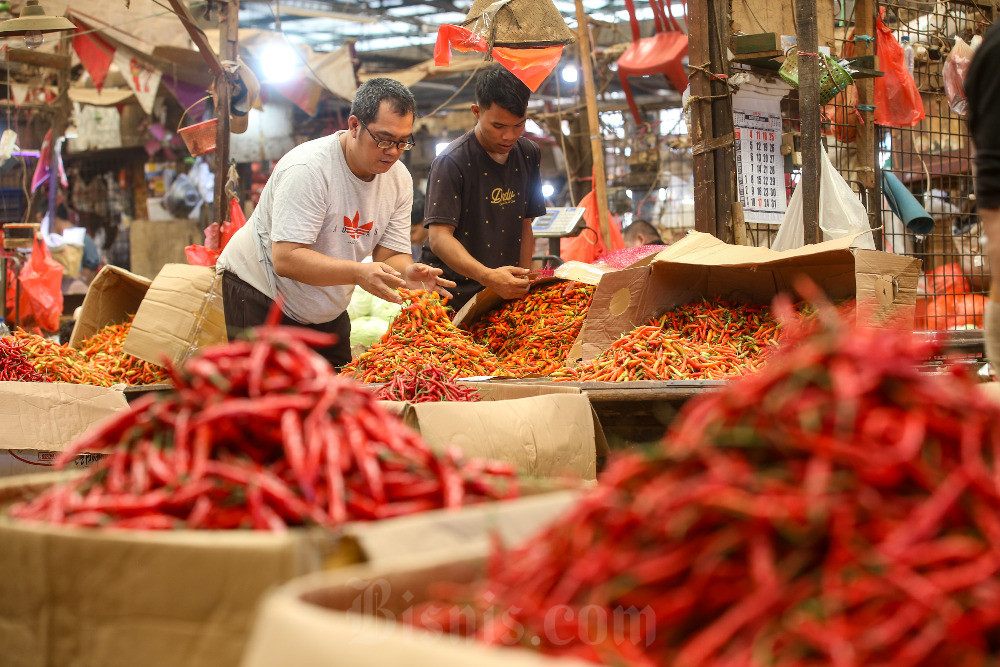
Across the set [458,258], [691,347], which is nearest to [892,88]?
[691,347]

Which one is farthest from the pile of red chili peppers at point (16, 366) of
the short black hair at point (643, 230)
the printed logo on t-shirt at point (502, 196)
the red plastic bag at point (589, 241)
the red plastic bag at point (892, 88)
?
the short black hair at point (643, 230)

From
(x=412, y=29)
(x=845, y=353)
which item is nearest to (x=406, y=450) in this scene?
(x=845, y=353)

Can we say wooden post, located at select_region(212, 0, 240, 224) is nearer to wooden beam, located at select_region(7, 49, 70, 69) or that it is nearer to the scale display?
the scale display

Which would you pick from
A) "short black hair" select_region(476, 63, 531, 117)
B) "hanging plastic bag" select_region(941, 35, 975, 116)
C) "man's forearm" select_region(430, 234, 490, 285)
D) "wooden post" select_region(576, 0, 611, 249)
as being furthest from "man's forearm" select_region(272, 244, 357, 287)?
"hanging plastic bag" select_region(941, 35, 975, 116)

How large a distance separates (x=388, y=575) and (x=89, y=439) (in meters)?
0.63

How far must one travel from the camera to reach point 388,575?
40.6 inches

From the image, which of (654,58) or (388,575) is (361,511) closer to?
(388,575)

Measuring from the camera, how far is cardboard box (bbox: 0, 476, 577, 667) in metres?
1.07

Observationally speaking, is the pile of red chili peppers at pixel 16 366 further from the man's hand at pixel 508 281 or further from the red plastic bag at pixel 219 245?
the man's hand at pixel 508 281

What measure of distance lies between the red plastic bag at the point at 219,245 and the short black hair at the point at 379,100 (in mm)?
2615

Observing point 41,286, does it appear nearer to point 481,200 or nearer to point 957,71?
point 481,200

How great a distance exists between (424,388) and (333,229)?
1.09 m

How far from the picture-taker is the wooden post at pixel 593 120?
7.14 meters

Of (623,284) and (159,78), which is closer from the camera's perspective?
(623,284)
